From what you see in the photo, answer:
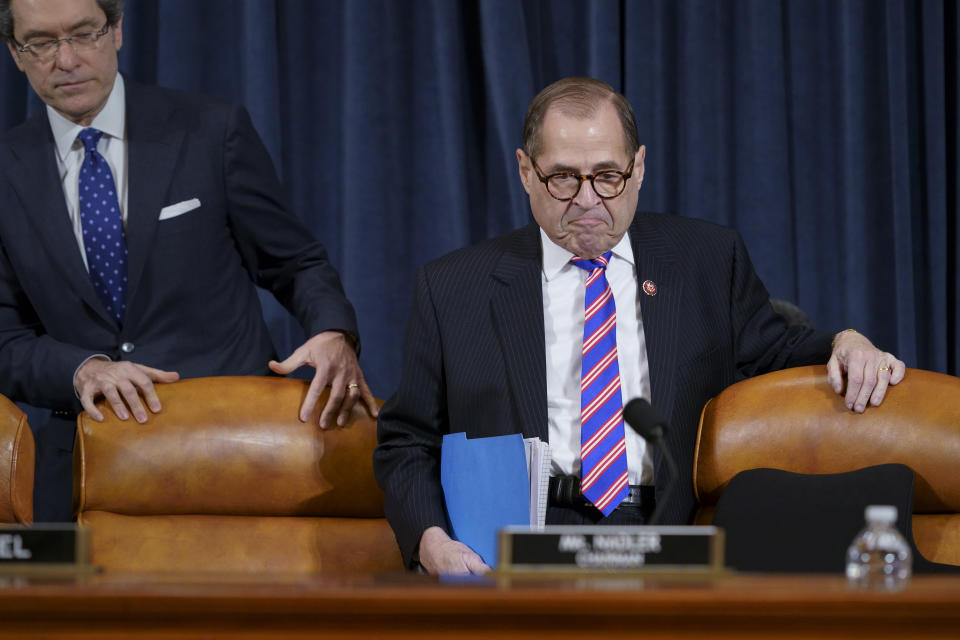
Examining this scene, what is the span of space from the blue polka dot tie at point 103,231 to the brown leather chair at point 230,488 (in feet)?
1.26

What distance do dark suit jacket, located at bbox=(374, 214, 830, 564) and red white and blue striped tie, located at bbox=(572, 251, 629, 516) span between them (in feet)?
0.22

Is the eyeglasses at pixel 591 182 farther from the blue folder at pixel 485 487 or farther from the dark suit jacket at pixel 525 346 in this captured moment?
the blue folder at pixel 485 487


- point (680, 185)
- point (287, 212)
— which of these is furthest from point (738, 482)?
point (680, 185)

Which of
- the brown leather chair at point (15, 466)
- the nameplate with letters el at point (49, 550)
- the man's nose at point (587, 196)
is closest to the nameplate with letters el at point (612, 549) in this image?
the nameplate with letters el at point (49, 550)

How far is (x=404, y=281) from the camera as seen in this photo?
338 cm

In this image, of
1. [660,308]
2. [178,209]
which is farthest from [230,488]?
[660,308]

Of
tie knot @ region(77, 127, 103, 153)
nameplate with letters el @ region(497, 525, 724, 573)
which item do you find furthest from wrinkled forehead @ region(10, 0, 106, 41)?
nameplate with letters el @ region(497, 525, 724, 573)

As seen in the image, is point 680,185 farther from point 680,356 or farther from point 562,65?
point 680,356

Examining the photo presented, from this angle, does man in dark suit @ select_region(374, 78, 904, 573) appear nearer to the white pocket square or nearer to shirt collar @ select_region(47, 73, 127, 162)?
the white pocket square

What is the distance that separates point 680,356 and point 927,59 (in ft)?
5.45

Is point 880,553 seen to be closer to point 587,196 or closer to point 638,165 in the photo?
point 587,196

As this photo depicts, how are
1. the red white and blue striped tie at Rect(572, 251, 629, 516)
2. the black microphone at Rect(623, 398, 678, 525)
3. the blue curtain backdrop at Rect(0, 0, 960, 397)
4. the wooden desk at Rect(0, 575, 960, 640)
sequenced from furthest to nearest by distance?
1. the blue curtain backdrop at Rect(0, 0, 960, 397)
2. the red white and blue striped tie at Rect(572, 251, 629, 516)
3. the black microphone at Rect(623, 398, 678, 525)
4. the wooden desk at Rect(0, 575, 960, 640)

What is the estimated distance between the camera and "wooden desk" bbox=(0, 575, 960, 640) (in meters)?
1.14

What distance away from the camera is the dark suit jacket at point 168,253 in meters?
2.61
